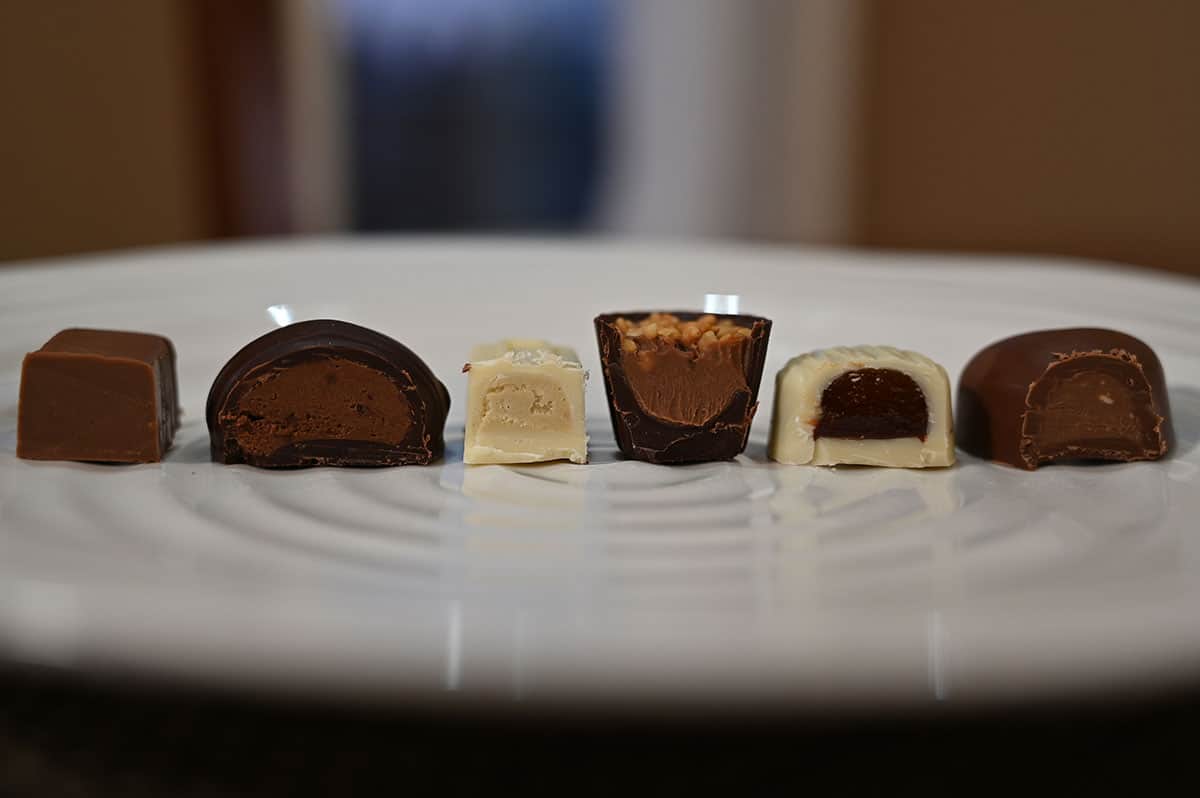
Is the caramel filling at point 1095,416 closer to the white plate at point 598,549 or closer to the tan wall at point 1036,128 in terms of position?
the white plate at point 598,549

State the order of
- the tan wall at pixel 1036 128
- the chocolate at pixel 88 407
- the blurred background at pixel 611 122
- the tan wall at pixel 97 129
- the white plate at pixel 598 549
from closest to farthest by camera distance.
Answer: the white plate at pixel 598 549 → the chocolate at pixel 88 407 → the tan wall at pixel 1036 128 → the blurred background at pixel 611 122 → the tan wall at pixel 97 129

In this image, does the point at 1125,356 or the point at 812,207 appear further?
the point at 812,207

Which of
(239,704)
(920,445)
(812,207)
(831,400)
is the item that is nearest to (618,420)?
(831,400)

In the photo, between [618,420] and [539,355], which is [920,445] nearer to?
[618,420]

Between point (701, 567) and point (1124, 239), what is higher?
point (1124, 239)

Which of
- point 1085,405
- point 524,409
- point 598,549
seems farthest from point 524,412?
point 1085,405

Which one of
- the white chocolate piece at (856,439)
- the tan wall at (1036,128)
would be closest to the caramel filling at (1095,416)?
the white chocolate piece at (856,439)
